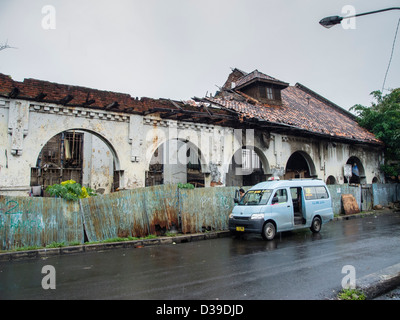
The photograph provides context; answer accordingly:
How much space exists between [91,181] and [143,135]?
9.79 meters

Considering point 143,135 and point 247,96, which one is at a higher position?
point 247,96

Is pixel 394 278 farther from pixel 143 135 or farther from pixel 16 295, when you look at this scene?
pixel 143 135

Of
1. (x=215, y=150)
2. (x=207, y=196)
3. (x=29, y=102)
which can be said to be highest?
(x=29, y=102)

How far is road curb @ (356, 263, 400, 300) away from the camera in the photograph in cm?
479

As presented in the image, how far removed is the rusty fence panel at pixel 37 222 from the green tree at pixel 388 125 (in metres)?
22.4

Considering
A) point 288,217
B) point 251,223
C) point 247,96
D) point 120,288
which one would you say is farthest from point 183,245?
point 247,96

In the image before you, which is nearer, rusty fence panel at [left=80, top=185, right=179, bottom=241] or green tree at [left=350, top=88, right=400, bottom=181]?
rusty fence panel at [left=80, top=185, right=179, bottom=241]

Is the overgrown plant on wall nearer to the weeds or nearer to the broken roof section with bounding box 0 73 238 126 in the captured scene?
the broken roof section with bounding box 0 73 238 126

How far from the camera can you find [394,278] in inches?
209

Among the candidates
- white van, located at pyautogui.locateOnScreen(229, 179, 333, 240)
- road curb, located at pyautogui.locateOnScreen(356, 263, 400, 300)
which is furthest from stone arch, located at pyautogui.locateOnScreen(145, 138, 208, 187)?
road curb, located at pyautogui.locateOnScreen(356, 263, 400, 300)

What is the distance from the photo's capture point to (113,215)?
988cm

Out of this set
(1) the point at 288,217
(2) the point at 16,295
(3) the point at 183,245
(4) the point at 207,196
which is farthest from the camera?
(4) the point at 207,196

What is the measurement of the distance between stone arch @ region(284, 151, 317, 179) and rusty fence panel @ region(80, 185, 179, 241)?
10888 mm

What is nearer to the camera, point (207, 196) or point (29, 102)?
point (29, 102)
